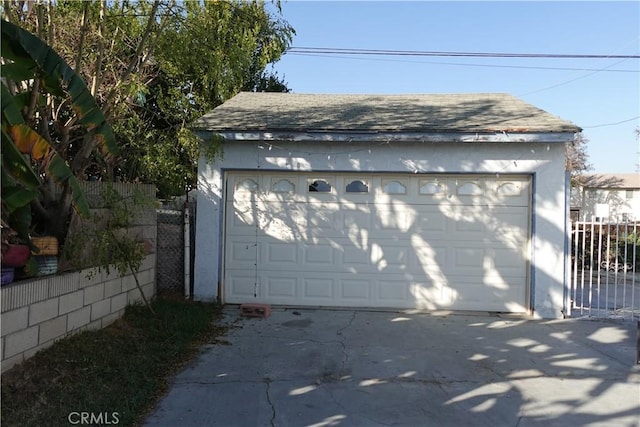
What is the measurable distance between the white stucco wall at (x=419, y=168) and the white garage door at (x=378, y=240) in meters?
0.22

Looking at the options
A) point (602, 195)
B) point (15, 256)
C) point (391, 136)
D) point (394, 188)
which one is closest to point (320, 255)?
point (394, 188)

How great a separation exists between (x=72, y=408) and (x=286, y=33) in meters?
8.04

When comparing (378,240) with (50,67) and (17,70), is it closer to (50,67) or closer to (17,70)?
(50,67)

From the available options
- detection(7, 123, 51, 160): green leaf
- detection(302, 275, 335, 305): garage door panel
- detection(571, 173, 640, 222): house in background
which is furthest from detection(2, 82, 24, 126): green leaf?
detection(571, 173, 640, 222): house in background

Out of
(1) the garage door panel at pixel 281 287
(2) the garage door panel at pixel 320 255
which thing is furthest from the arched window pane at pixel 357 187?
(1) the garage door panel at pixel 281 287

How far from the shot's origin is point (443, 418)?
4.26m

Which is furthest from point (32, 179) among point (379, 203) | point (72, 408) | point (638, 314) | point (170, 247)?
point (638, 314)

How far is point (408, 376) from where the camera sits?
5.29 metres

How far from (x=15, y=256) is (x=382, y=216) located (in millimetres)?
5579

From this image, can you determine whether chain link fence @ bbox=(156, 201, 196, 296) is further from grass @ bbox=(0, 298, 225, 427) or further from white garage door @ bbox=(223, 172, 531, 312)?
grass @ bbox=(0, 298, 225, 427)

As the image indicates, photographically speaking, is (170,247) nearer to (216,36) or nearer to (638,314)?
(216,36)

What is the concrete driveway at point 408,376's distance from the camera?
431 cm

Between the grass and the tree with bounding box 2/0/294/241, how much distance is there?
164 cm

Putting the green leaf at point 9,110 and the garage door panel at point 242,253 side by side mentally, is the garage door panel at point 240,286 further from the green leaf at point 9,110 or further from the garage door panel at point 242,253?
the green leaf at point 9,110
